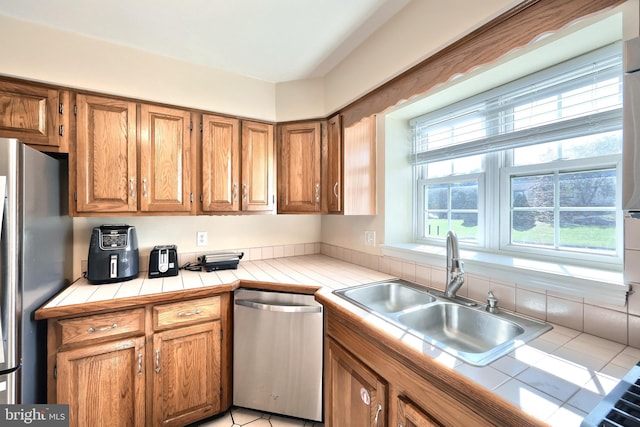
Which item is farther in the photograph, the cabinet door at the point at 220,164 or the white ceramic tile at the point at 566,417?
the cabinet door at the point at 220,164

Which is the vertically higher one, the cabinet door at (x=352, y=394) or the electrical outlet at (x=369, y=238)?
the electrical outlet at (x=369, y=238)

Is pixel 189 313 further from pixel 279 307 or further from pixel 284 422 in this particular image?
pixel 284 422

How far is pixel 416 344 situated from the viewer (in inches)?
35.3

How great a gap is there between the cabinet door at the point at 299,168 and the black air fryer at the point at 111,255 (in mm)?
1049

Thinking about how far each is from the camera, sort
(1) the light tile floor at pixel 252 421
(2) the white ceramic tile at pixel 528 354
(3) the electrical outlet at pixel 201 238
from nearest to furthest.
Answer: (2) the white ceramic tile at pixel 528 354 < (1) the light tile floor at pixel 252 421 < (3) the electrical outlet at pixel 201 238

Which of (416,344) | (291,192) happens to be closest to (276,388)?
(416,344)

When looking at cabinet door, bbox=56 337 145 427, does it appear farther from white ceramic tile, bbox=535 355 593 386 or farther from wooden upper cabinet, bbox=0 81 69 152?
white ceramic tile, bbox=535 355 593 386

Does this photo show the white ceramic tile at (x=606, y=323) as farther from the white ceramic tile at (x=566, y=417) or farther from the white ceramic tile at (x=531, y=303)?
the white ceramic tile at (x=566, y=417)

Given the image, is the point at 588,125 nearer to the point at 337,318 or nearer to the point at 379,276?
the point at 379,276

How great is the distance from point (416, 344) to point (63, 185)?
2.18 meters

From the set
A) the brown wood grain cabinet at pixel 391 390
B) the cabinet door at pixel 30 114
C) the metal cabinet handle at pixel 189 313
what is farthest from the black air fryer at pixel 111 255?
the brown wood grain cabinet at pixel 391 390

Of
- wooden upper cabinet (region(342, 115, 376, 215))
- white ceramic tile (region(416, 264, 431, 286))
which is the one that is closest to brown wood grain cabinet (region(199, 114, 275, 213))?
wooden upper cabinet (region(342, 115, 376, 215))

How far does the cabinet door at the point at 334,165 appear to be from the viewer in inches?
76.0

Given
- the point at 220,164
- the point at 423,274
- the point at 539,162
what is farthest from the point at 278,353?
the point at 539,162
